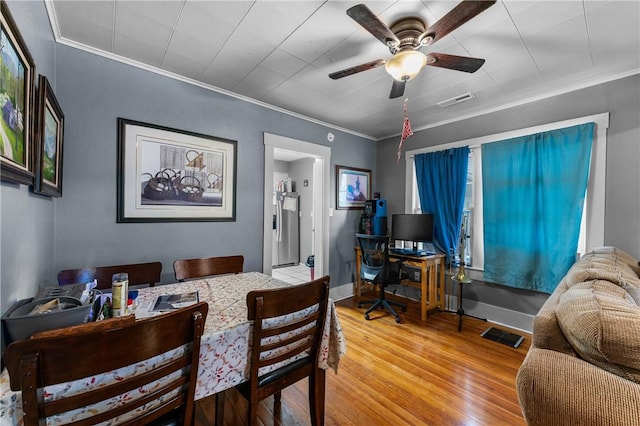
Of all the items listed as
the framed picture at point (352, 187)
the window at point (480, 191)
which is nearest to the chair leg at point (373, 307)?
the window at point (480, 191)

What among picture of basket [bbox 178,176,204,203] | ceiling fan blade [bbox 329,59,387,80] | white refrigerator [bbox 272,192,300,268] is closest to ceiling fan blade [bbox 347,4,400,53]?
ceiling fan blade [bbox 329,59,387,80]

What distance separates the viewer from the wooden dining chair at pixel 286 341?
1160 millimetres

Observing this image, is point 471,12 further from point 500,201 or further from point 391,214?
point 391,214

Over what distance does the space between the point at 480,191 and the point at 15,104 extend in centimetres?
386

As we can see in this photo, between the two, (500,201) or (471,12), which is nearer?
(471,12)

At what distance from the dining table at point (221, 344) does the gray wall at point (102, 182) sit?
18.0 inches

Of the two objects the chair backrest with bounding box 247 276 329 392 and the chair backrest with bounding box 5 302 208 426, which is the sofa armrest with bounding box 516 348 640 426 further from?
the chair backrest with bounding box 5 302 208 426

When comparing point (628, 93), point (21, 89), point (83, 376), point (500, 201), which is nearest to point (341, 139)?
point (500, 201)

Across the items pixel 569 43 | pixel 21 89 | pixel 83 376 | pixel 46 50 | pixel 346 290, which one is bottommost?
pixel 346 290

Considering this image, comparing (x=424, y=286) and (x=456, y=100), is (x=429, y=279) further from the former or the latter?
(x=456, y=100)

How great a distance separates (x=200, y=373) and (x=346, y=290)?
308cm

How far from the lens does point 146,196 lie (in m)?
2.24

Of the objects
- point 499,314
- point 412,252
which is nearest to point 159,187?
point 412,252

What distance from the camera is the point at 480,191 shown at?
10.7 feet
